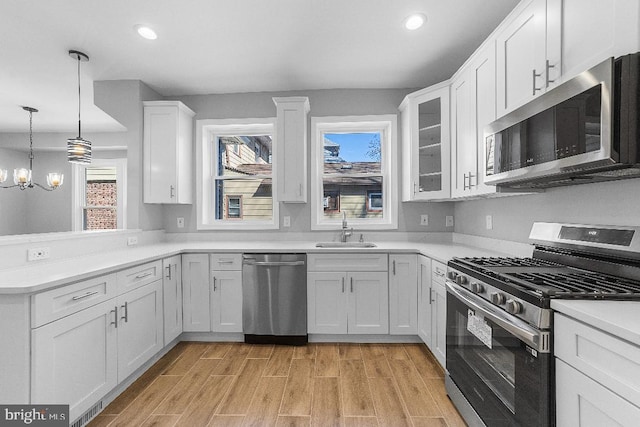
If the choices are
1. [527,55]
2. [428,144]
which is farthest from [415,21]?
[428,144]

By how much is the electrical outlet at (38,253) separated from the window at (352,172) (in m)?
2.31

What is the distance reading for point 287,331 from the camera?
2.87 metres

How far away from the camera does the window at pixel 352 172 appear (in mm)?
3570

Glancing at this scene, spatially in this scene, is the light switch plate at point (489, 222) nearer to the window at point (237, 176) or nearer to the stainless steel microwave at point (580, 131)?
the stainless steel microwave at point (580, 131)

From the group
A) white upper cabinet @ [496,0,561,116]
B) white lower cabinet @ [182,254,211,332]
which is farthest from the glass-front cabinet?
white lower cabinet @ [182,254,211,332]

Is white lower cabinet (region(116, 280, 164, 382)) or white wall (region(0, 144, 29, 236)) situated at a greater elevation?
white wall (region(0, 144, 29, 236))

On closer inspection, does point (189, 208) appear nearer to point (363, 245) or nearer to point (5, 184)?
point (363, 245)

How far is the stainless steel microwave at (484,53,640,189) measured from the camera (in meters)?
1.12

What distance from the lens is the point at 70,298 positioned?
168 centimetres

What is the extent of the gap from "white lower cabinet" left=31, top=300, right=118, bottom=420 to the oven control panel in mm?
2124

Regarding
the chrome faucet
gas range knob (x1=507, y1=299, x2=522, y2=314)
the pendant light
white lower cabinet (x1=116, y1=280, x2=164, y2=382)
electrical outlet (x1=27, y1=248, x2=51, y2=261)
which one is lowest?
white lower cabinet (x1=116, y1=280, x2=164, y2=382)

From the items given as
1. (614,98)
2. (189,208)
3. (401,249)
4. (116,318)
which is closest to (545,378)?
(614,98)

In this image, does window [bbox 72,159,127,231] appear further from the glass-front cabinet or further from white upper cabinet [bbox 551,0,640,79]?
white upper cabinet [bbox 551,0,640,79]

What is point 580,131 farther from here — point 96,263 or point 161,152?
point 161,152
